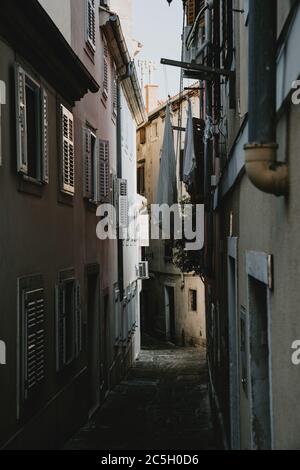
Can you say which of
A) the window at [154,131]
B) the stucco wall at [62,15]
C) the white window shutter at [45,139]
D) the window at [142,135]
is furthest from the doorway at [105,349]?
the window at [142,135]

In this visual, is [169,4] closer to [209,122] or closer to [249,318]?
[249,318]

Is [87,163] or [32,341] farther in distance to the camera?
[87,163]

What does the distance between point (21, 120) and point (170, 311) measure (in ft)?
92.6

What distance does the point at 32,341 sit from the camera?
8.73m

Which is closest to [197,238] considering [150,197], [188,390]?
[188,390]

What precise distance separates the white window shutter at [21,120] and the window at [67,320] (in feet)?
8.85

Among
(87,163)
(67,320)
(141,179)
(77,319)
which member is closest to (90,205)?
(87,163)

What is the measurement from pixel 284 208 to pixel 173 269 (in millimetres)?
30564

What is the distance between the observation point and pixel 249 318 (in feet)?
20.9

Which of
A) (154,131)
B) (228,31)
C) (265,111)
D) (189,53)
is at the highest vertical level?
(154,131)

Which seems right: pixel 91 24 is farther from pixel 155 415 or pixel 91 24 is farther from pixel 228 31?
pixel 155 415

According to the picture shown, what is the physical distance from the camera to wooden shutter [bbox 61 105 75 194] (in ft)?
36.6

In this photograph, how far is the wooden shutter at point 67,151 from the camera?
11141mm

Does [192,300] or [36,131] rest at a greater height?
[36,131]
